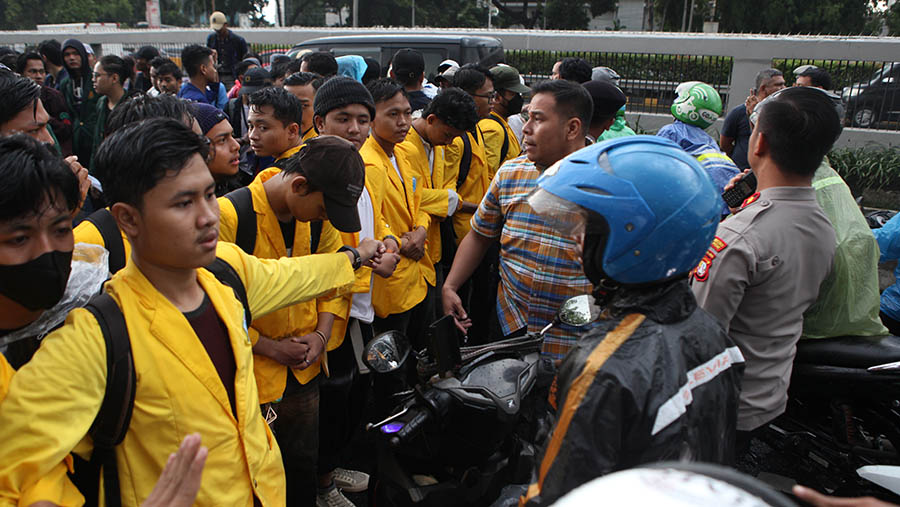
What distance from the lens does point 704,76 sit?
43.4 ft

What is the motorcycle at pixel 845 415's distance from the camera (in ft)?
8.91

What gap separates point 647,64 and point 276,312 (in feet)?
42.9

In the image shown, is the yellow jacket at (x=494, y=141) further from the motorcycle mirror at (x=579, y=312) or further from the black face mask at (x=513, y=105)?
the motorcycle mirror at (x=579, y=312)

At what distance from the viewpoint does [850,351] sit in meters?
2.76

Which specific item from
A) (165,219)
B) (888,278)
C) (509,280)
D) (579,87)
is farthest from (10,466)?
(888,278)

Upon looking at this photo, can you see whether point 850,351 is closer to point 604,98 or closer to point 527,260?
point 527,260

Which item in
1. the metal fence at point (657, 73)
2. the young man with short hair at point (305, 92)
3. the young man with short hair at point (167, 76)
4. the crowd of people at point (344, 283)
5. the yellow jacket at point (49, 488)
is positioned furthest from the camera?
the metal fence at point (657, 73)

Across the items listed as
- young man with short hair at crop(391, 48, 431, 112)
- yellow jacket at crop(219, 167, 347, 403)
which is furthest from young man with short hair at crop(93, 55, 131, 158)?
yellow jacket at crop(219, 167, 347, 403)

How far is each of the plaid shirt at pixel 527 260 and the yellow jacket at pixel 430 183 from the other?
894 mm

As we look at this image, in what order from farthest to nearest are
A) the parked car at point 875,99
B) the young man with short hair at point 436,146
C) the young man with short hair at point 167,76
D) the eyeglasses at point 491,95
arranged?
the parked car at point 875,99
the young man with short hair at point 167,76
the eyeglasses at point 491,95
the young man with short hair at point 436,146

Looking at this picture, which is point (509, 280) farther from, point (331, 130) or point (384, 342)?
point (331, 130)

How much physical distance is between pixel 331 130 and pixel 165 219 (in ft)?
6.48

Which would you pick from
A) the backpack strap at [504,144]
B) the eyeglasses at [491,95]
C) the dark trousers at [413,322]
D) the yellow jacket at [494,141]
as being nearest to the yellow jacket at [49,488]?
the dark trousers at [413,322]

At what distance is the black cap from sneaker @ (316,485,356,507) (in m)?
2.99
